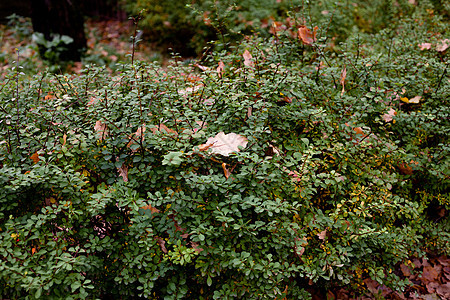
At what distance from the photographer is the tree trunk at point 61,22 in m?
7.02

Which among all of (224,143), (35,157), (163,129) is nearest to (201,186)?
(224,143)

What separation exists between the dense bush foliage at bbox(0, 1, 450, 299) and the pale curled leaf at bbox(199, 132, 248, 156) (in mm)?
13

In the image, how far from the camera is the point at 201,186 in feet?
6.63

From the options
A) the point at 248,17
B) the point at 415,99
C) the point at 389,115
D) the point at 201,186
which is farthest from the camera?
the point at 248,17

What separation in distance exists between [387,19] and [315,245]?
5.32 metres

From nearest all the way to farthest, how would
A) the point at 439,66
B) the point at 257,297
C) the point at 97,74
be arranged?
the point at 257,297 → the point at 97,74 → the point at 439,66

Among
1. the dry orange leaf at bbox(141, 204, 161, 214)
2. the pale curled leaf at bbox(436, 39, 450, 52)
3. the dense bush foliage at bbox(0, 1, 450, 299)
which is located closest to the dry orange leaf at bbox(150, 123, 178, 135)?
the dense bush foliage at bbox(0, 1, 450, 299)

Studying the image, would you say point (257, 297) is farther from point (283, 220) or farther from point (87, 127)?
point (87, 127)

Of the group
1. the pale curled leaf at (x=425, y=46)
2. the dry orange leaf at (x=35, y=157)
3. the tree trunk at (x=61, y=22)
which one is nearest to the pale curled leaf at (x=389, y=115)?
the pale curled leaf at (x=425, y=46)

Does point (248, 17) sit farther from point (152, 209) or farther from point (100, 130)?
point (152, 209)

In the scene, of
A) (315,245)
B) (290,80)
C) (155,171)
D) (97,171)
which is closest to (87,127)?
(97,171)

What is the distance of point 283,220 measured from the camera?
2.19 metres

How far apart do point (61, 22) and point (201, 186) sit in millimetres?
6587

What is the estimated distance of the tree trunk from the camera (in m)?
7.02
